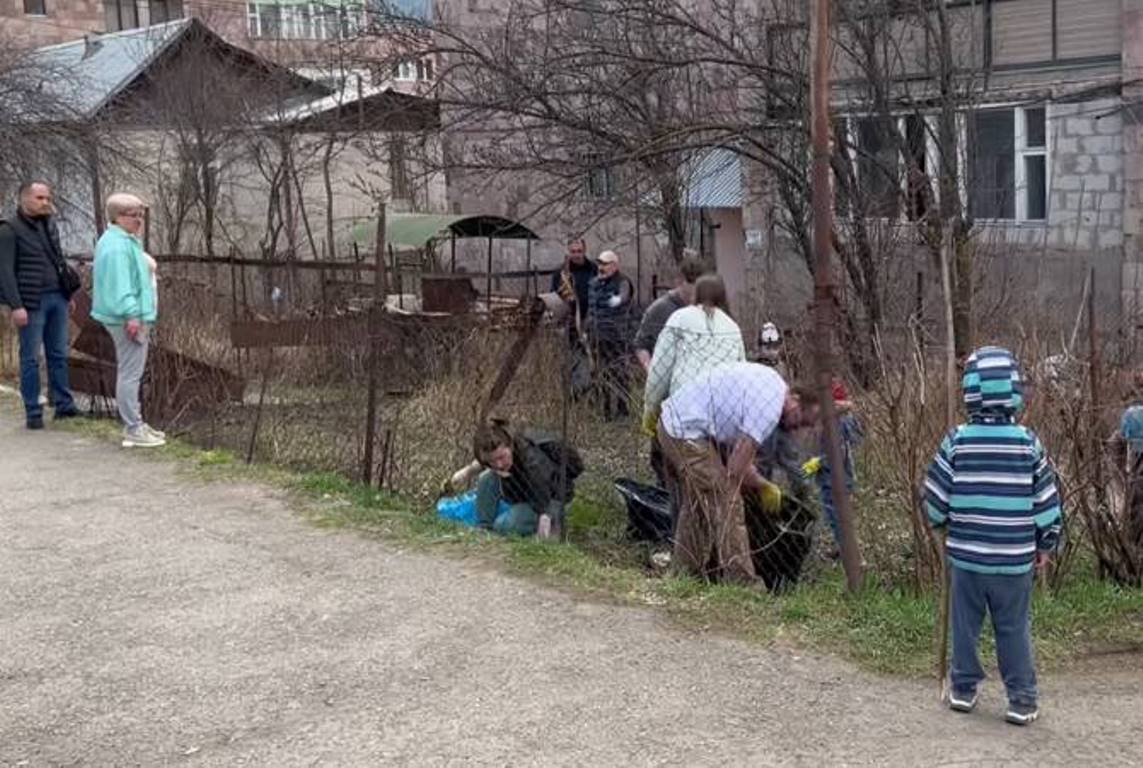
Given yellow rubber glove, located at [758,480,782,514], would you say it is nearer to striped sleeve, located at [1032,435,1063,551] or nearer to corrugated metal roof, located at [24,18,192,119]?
striped sleeve, located at [1032,435,1063,551]

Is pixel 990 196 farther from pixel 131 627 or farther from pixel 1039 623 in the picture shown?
pixel 131 627

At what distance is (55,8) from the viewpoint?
48.6 m

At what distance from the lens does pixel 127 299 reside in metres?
8.50

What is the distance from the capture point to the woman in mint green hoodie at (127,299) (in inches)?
335

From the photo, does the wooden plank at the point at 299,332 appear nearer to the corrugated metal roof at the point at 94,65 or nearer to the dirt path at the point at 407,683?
the dirt path at the point at 407,683

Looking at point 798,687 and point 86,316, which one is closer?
point 798,687

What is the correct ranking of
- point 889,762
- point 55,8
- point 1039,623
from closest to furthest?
1. point 889,762
2. point 1039,623
3. point 55,8

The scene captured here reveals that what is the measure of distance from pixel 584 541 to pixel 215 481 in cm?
213

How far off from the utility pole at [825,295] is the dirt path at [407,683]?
88 cm

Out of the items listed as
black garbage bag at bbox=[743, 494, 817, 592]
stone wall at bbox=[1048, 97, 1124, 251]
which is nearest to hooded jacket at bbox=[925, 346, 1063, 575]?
black garbage bag at bbox=[743, 494, 817, 592]

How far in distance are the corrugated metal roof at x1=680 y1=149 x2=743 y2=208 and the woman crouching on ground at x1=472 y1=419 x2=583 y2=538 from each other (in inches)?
187

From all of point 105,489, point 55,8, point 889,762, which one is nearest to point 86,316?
point 105,489

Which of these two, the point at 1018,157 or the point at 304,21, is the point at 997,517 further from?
the point at 304,21

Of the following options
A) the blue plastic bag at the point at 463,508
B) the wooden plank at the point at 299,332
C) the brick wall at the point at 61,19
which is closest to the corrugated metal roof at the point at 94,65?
the wooden plank at the point at 299,332
